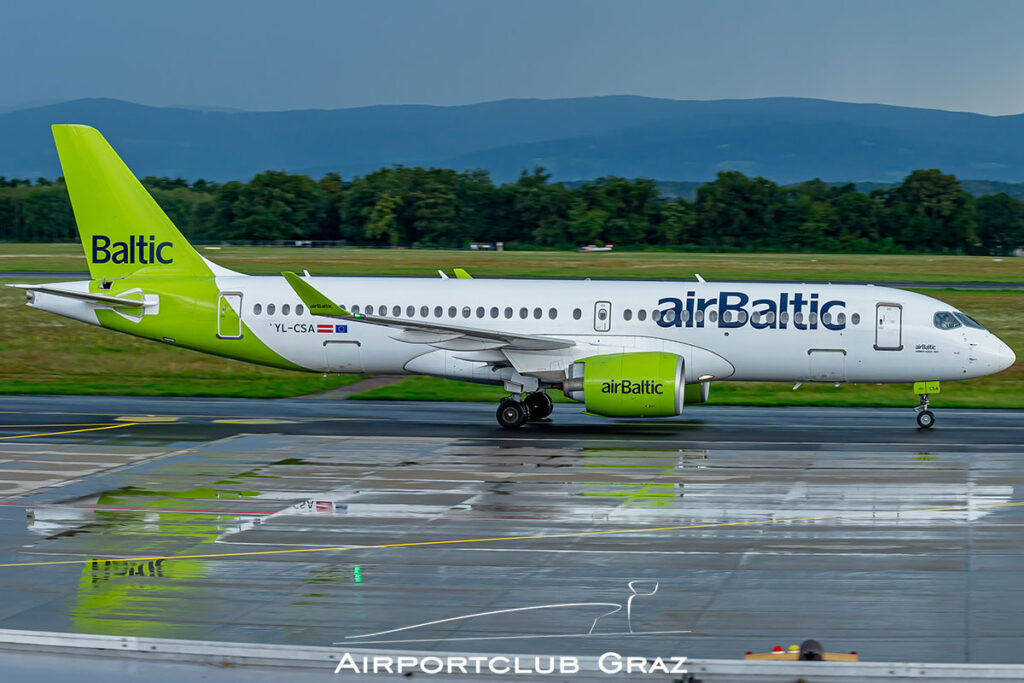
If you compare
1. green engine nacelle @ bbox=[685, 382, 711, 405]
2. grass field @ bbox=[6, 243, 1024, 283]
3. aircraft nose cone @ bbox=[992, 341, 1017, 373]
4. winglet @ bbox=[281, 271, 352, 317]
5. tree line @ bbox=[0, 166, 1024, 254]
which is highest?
tree line @ bbox=[0, 166, 1024, 254]

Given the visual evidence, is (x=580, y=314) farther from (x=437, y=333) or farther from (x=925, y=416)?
(x=925, y=416)

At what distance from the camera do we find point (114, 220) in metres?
32.1

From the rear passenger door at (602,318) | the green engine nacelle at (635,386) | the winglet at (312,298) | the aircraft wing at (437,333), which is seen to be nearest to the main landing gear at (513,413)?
the aircraft wing at (437,333)

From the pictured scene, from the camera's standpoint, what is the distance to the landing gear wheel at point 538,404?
30953 mm

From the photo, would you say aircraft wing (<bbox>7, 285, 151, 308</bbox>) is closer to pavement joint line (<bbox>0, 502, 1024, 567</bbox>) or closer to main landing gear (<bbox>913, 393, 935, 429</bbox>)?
pavement joint line (<bbox>0, 502, 1024, 567</bbox>)

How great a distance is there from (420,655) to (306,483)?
34.6ft

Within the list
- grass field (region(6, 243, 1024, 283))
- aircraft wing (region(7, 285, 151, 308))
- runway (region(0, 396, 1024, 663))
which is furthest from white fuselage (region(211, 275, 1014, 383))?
grass field (region(6, 243, 1024, 283))

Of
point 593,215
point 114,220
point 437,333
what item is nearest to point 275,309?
point 437,333

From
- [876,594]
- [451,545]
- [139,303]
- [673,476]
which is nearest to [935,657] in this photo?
[876,594]

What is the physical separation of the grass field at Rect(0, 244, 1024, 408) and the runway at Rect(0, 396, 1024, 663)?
704 centimetres

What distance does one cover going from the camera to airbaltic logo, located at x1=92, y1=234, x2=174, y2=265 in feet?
106

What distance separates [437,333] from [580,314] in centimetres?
365

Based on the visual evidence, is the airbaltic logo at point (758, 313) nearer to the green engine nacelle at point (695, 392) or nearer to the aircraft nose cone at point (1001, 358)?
the green engine nacelle at point (695, 392)

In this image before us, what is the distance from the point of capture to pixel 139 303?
31.3m
